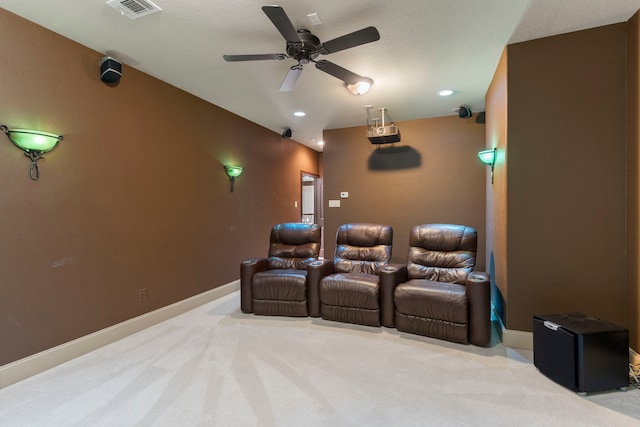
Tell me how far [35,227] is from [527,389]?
12.5ft

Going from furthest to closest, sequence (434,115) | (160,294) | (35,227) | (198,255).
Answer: (434,115) < (198,255) < (160,294) < (35,227)

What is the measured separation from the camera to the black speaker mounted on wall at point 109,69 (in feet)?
9.06

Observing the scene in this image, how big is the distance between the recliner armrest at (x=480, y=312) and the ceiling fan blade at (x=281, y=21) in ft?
8.19

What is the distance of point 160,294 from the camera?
11.3ft

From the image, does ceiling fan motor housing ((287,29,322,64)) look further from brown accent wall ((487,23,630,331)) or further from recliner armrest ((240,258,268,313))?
recliner armrest ((240,258,268,313))

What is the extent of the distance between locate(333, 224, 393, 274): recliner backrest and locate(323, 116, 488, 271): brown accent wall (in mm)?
A: 1439

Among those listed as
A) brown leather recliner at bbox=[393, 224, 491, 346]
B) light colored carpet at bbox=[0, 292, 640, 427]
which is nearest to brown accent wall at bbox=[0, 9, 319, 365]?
light colored carpet at bbox=[0, 292, 640, 427]

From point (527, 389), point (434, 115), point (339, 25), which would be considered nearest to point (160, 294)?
point (339, 25)

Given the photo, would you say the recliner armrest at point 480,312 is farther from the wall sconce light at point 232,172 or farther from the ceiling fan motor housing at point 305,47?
the wall sconce light at point 232,172

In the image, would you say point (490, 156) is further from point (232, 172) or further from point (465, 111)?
point (232, 172)

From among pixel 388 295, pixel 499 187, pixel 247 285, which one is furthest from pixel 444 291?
pixel 247 285

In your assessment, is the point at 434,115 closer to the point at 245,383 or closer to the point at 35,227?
the point at 245,383

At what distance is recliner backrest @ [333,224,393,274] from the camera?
3773 millimetres

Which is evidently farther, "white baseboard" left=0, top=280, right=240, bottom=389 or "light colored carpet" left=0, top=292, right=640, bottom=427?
"white baseboard" left=0, top=280, right=240, bottom=389
